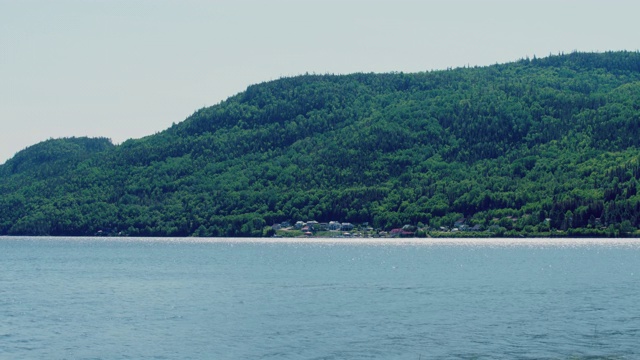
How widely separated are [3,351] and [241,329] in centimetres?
1680

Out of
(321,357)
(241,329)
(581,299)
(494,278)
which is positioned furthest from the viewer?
(494,278)

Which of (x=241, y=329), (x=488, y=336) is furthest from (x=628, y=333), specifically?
(x=241, y=329)

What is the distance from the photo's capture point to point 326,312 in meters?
73.9

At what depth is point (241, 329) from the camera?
65.2 metres

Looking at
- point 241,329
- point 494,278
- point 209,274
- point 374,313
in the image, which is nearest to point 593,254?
point 494,278

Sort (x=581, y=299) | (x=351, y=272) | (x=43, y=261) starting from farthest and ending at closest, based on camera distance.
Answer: (x=43, y=261) → (x=351, y=272) → (x=581, y=299)

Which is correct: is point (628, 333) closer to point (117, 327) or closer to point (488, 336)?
point (488, 336)

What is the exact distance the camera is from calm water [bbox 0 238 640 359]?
56.6 meters

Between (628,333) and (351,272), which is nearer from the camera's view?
(628,333)

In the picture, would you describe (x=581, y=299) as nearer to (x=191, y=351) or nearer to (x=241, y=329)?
(x=241, y=329)

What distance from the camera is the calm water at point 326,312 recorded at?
5662 centimetres

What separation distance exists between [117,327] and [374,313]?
2089cm

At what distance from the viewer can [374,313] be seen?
239 feet

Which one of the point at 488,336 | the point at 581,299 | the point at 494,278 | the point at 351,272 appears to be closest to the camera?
the point at 488,336
